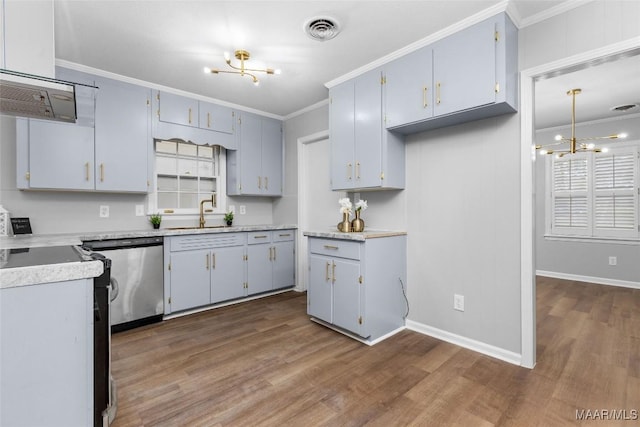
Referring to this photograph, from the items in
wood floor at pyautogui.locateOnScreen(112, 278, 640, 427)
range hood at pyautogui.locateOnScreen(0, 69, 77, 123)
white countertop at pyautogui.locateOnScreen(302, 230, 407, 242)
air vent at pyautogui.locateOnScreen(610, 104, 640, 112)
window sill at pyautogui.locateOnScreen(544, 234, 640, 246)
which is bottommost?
wood floor at pyautogui.locateOnScreen(112, 278, 640, 427)

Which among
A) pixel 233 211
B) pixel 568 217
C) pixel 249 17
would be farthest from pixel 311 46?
pixel 568 217

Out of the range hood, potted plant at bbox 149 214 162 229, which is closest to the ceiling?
the range hood

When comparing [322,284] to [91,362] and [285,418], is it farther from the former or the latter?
[91,362]

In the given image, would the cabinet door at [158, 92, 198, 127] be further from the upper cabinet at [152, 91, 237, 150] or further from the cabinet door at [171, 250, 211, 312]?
the cabinet door at [171, 250, 211, 312]

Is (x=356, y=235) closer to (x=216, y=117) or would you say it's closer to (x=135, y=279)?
(x=135, y=279)

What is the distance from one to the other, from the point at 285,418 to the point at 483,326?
168cm

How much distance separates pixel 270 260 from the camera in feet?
13.1

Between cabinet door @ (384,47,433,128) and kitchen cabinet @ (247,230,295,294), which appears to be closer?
cabinet door @ (384,47,433,128)

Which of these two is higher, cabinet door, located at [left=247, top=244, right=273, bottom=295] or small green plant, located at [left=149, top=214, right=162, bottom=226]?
small green plant, located at [left=149, top=214, right=162, bottom=226]

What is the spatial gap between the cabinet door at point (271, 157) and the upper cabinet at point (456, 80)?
2.05 m

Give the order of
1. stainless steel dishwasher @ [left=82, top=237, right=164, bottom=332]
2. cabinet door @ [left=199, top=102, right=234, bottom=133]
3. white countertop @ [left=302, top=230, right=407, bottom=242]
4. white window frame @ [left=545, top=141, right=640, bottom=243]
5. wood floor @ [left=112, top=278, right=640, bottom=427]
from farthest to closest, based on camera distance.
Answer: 1. white window frame @ [left=545, top=141, right=640, bottom=243]
2. cabinet door @ [left=199, top=102, right=234, bottom=133]
3. stainless steel dishwasher @ [left=82, top=237, right=164, bottom=332]
4. white countertop @ [left=302, top=230, right=407, bottom=242]
5. wood floor @ [left=112, top=278, right=640, bottom=427]

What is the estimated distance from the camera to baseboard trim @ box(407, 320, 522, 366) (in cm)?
226

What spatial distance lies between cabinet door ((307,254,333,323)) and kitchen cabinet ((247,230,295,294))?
3.35 feet

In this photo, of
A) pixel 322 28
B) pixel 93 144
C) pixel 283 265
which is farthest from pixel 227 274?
pixel 322 28
